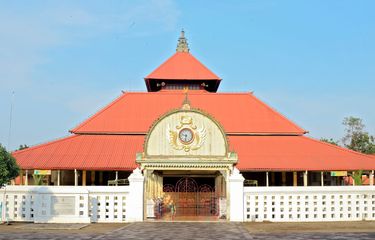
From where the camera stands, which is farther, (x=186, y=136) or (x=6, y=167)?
(x=186, y=136)

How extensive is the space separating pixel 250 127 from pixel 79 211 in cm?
1624

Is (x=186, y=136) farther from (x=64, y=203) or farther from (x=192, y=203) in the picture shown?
(x=64, y=203)

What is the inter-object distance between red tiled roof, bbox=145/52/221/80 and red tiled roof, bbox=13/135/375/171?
8.10 m

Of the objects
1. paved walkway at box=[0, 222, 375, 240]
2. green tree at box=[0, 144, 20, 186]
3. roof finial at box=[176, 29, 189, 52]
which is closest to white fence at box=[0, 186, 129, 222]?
green tree at box=[0, 144, 20, 186]

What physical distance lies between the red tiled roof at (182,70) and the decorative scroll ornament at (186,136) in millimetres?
15069

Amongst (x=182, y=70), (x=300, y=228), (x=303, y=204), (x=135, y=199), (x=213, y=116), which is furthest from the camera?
(x=182, y=70)

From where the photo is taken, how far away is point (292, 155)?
3372 cm

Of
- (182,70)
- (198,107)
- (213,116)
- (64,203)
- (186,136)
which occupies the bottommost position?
(64,203)

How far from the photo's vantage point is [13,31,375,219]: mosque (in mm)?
27547

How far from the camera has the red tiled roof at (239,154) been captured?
32.1 m

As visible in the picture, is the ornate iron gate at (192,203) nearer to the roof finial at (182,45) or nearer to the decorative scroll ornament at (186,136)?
the decorative scroll ornament at (186,136)

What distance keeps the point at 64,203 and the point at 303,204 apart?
10598mm

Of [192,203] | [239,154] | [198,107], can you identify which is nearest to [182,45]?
[198,107]

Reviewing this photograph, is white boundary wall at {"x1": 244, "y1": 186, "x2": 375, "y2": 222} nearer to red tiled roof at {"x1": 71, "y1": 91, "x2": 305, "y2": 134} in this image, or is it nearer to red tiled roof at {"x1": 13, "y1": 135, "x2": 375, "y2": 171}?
red tiled roof at {"x1": 13, "y1": 135, "x2": 375, "y2": 171}
